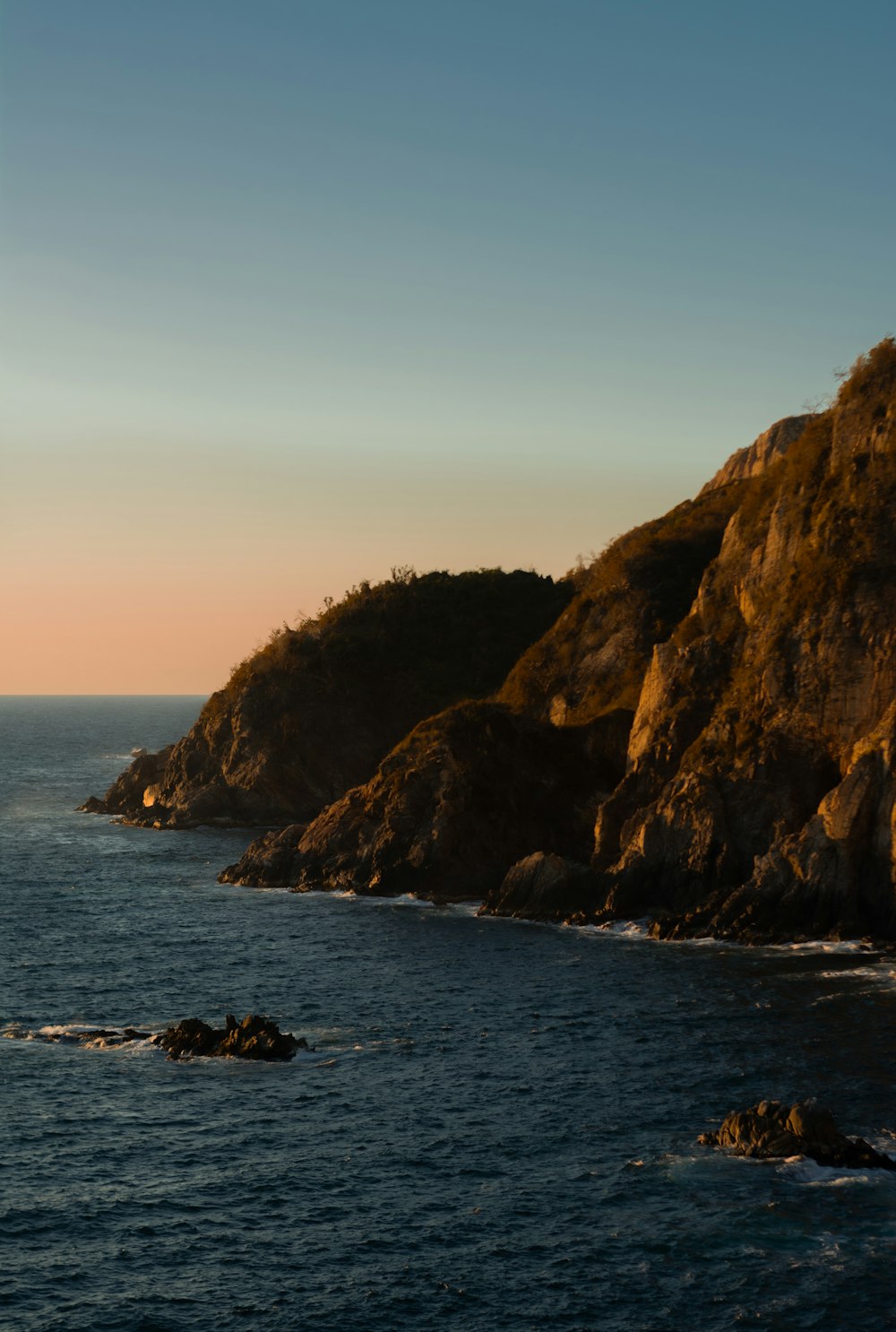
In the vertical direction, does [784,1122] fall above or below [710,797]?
below

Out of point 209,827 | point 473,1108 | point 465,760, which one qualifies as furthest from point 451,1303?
point 209,827

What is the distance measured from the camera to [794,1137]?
4853 centimetres

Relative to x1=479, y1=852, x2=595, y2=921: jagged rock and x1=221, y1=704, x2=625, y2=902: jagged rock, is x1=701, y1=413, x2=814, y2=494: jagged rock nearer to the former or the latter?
x1=221, y1=704, x2=625, y2=902: jagged rock

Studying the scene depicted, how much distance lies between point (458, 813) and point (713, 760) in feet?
75.5

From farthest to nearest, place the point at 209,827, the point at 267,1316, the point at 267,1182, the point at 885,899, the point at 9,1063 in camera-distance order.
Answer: the point at 209,827 < the point at 885,899 < the point at 9,1063 < the point at 267,1182 < the point at 267,1316

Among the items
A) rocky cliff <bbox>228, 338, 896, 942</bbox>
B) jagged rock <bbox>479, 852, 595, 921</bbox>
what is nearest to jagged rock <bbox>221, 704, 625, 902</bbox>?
rocky cliff <bbox>228, 338, 896, 942</bbox>

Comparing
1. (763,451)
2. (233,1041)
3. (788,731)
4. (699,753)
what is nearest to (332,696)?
(763,451)

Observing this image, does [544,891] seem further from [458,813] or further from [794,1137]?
[794,1137]

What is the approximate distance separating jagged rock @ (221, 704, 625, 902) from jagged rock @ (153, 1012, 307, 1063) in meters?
38.2

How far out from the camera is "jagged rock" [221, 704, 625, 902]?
105 meters

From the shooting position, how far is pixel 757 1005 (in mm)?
66938

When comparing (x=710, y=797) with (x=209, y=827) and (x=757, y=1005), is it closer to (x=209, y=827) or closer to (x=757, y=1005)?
(x=757, y=1005)

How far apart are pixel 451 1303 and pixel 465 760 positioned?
70.2m

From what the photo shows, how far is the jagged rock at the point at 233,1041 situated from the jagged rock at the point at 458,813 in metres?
38.2
